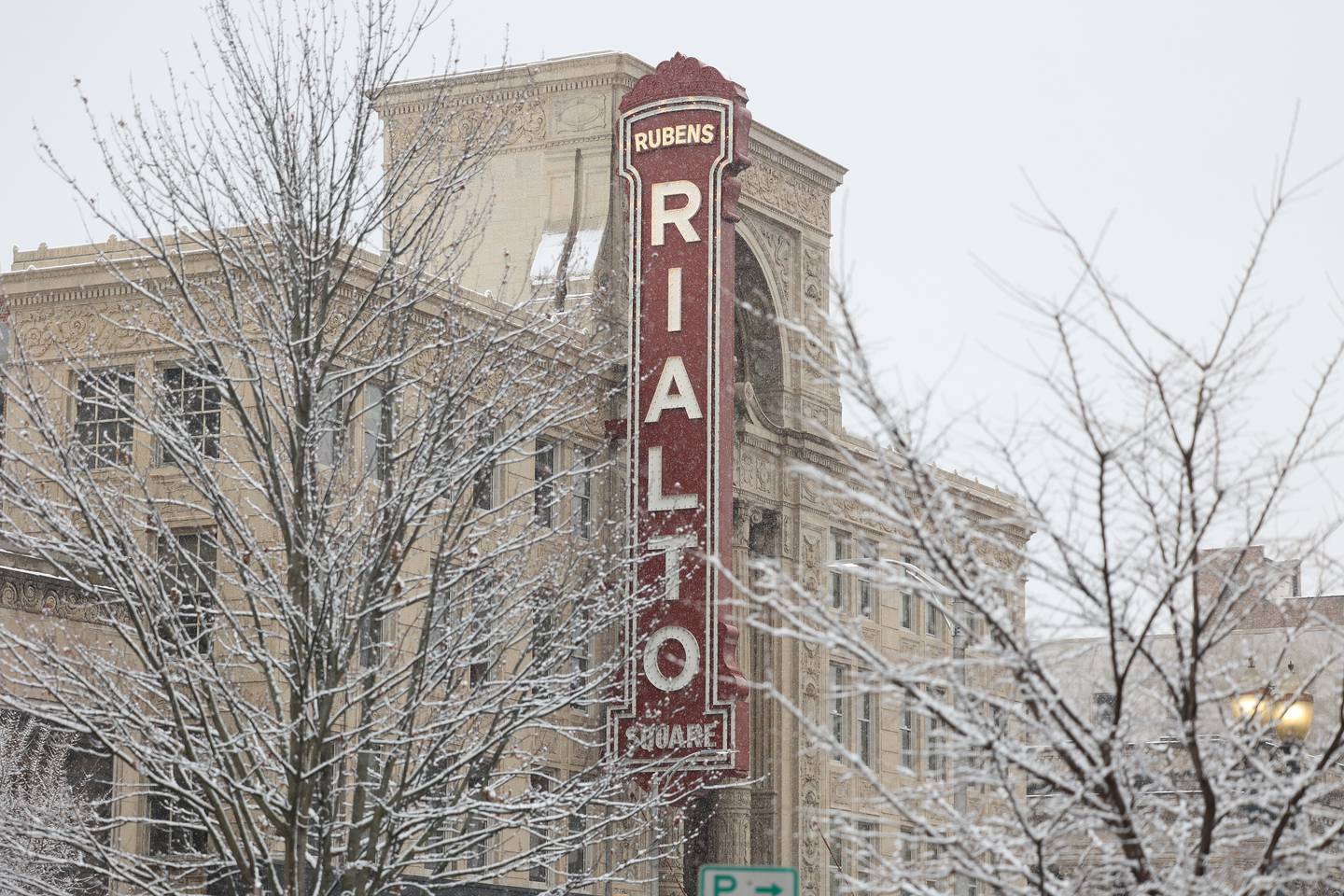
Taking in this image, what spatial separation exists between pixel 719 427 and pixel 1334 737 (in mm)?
26244

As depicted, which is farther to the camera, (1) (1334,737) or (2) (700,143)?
(2) (700,143)

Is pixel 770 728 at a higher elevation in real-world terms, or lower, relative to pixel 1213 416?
higher

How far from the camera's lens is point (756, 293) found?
4131cm

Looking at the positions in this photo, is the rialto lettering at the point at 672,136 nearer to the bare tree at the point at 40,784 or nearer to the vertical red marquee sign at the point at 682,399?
the vertical red marquee sign at the point at 682,399

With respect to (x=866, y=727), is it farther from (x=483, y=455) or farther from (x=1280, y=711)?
(x=1280, y=711)

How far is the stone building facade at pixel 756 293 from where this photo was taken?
3853 centimetres

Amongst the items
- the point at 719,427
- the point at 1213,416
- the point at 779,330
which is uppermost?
the point at 779,330

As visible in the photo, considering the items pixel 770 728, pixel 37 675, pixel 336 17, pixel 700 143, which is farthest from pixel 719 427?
pixel 37 675

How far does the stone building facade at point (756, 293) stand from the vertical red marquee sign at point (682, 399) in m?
1.71

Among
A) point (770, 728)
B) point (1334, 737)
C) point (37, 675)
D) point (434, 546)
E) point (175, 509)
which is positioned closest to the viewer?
point (1334, 737)

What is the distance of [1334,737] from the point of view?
8656mm

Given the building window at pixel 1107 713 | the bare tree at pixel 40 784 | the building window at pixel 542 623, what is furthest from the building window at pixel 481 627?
the building window at pixel 1107 713

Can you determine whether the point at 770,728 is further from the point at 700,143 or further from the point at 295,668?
the point at 295,668

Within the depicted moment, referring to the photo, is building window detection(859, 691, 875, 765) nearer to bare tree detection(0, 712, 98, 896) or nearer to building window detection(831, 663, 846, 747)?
building window detection(831, 663, 846, 747)
